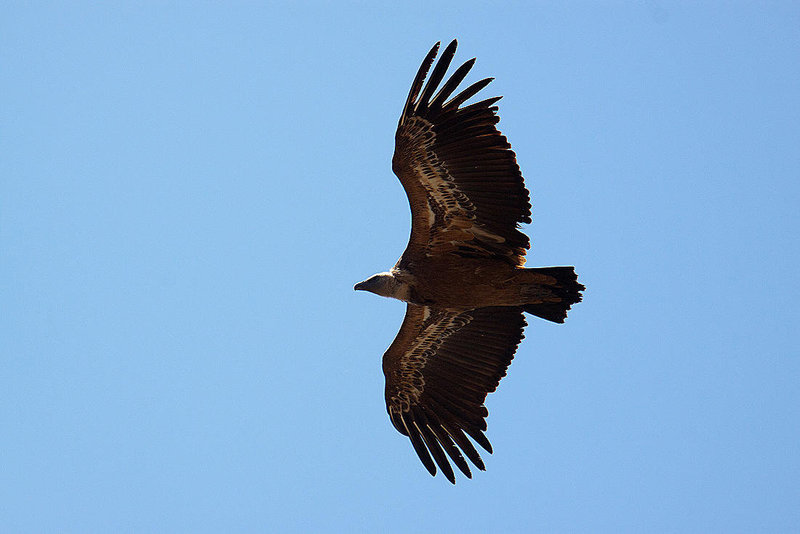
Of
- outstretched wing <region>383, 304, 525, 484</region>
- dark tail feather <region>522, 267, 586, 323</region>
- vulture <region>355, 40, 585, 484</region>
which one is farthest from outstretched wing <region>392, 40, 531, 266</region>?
outstretched wing <region>383, 304, 525, 484</region>

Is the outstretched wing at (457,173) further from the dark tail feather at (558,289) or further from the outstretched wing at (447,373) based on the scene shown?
the outstretched wing at (447,373)

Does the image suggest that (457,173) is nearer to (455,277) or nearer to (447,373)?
(455,277)

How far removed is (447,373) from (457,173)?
3.04 m

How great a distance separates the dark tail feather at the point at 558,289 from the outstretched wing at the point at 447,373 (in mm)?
692

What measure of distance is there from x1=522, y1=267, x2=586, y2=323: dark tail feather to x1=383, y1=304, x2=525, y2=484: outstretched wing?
0.69 m

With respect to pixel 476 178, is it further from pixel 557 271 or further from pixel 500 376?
pixel 500 376

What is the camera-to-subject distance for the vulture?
10797 millimetres

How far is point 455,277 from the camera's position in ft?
38.3

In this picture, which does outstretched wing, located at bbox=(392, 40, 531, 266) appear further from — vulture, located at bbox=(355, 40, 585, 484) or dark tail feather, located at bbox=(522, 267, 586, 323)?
dark tail feather, located at bbox=(522, 267, 586, 323)

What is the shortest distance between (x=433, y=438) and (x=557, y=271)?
2.95m

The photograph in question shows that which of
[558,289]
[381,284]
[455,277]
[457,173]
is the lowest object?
[381,284]

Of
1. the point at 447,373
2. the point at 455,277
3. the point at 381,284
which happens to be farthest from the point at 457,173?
the point at 447,373

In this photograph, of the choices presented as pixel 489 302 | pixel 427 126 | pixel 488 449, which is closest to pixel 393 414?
pixel 488 449

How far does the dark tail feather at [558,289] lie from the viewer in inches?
443
